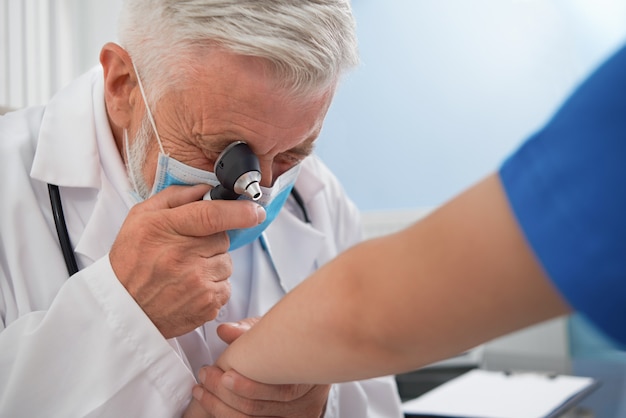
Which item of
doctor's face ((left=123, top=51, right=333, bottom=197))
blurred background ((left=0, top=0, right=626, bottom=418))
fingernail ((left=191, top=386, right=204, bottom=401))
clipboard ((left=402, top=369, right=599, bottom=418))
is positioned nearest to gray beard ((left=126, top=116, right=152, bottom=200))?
doctor's face ((left=123, top=51, right=333, bottom=197))

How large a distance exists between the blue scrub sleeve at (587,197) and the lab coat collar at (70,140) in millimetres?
975

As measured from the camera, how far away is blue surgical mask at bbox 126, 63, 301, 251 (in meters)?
1.22

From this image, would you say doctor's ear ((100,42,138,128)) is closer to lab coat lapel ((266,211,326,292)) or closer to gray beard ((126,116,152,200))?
gray beard ((126,116,152,200))

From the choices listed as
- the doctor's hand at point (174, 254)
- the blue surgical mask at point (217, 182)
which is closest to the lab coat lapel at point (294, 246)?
the blue surgical mask at point (217, 182)

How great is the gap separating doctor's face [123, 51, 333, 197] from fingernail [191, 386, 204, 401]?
0.37 metres

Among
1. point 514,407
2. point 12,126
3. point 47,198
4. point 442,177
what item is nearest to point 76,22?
point 12,126

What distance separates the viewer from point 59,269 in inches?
49.2

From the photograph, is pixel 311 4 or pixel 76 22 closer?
pixel 311 4

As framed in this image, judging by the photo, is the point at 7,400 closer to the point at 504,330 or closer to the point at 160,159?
Result: the point at 160,159

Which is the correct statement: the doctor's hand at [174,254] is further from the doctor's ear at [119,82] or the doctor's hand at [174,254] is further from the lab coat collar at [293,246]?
the lab coat collar at [293,246]

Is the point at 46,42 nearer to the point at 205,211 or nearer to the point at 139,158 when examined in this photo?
the point at 139,158

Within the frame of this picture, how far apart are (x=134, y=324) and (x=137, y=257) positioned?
0.10 m

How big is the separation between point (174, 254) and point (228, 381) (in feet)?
0.77

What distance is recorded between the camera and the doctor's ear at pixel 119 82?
1.26 m
